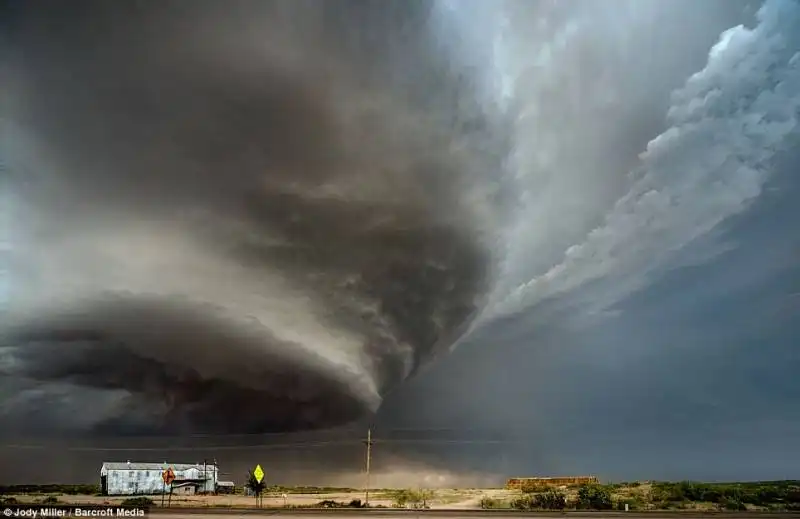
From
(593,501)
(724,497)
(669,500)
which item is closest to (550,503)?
(593,501)

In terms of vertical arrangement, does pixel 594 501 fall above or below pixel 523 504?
below

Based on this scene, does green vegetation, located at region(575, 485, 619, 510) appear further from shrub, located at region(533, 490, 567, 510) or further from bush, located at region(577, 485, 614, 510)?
shrub, located at region(533, 490, 567, 510)

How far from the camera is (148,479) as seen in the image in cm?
11544

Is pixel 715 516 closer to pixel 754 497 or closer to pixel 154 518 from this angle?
pixel 754 497

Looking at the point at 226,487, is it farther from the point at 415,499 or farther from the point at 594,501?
the point at 594,501

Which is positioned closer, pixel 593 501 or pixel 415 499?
pixel 593 501

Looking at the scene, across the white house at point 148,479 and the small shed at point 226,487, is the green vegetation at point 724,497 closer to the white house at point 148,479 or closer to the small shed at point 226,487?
the white house at point 148,479

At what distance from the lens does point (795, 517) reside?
173 feet

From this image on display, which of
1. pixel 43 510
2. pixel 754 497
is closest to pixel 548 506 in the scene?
pixel 754 497

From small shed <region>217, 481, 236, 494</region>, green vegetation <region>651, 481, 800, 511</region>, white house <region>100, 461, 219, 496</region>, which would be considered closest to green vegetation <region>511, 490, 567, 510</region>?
green vegetation <region>651, 481, 800, 511</region>

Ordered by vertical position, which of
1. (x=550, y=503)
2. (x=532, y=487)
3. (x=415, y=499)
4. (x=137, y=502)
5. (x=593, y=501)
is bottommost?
(x=532, y=487)

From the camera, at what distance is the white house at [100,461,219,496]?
111875mm

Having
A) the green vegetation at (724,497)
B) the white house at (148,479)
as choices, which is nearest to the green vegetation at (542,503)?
the green vegetation at (724,497)

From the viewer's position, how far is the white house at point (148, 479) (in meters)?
112
